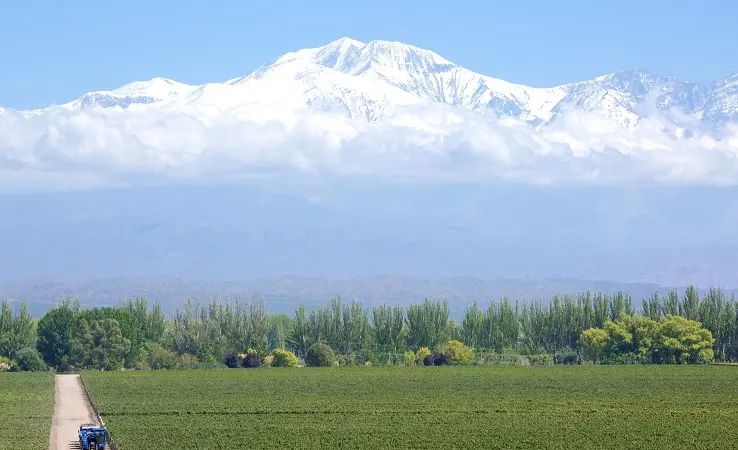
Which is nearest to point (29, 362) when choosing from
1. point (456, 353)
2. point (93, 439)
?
point (456, 353)

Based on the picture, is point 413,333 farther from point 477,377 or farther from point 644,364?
point 477,377

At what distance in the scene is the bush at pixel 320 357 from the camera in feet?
374

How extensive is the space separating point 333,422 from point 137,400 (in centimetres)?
1699

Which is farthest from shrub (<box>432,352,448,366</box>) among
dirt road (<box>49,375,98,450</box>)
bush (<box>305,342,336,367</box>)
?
dirt road (<box>49,375,98,450</box>)

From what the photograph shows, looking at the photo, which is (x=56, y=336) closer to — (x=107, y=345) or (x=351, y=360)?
(x=107, y=345)

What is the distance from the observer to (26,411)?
5856 centimetres

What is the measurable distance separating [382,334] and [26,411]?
245 feet

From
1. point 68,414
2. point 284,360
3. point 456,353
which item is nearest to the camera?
point 68,414

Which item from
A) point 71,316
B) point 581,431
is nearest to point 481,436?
point 581,431

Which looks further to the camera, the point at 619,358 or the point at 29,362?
the point at 619,358

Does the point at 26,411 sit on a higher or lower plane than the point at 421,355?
lower

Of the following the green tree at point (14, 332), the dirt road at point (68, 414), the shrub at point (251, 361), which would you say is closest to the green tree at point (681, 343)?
the shrub at point (251, 361)

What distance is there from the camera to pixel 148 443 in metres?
45.8

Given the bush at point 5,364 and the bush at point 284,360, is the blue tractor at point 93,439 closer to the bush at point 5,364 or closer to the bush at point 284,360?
the bush at point 5,364
